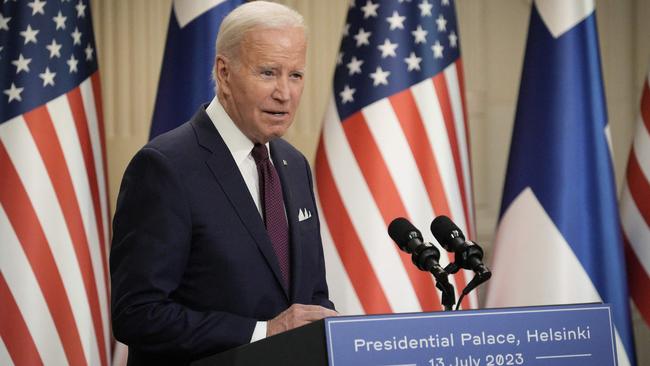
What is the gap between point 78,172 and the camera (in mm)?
3260

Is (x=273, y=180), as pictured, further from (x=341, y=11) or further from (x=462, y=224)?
(x=341, y=11)

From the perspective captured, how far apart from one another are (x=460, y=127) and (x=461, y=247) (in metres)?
1.88

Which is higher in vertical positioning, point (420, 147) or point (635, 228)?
point (420, 147)

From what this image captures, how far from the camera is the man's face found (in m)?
1.76

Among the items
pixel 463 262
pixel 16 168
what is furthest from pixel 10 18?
pixel 463 262

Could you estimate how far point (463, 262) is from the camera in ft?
5.17

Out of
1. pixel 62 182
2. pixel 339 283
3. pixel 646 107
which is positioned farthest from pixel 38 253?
pixel 646 107

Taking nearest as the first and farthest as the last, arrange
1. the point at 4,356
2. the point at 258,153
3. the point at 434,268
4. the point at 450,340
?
the point at 450,340 → the point at 434,268 → the point at 258,153 → the point at 4,356

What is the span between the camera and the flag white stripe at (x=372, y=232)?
126 inches

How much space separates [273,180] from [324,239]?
142 centimetres

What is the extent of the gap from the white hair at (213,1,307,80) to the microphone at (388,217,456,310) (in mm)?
457

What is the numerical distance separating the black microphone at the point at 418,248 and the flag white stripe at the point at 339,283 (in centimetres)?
154

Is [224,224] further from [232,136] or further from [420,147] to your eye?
[420,147]

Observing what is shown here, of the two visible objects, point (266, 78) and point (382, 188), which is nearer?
point (266, 78)
